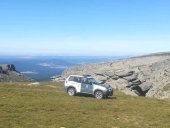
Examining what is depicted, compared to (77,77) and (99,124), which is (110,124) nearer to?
(99,124)

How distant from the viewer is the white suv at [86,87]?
48047mm

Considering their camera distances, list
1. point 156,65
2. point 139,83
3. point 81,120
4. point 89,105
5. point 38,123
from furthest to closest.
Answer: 1. point 156,65
2. point 139,83
3. point 89,105
4. point 81,120
5. point 38,123

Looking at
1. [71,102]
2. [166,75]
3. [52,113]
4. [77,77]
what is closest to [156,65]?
[166,75]

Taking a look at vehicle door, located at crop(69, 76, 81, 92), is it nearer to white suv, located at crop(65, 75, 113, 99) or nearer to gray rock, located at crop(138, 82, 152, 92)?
white suv, located at crop(65, 75, 113, 99)

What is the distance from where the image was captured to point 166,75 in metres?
101

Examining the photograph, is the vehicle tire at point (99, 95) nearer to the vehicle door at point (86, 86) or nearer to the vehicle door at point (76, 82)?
the vehicle door at point (86, 86)

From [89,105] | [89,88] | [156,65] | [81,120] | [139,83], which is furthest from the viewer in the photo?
[156,65]

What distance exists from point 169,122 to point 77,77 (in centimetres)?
1981

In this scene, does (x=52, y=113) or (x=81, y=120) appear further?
(x=52, y=113)

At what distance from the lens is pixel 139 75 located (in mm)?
106750

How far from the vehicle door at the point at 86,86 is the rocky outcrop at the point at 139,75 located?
1231 inches

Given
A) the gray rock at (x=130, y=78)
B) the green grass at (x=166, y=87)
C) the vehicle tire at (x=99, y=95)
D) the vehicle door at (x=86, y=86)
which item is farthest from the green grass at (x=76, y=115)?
the gray rock at (x=130, y=78)

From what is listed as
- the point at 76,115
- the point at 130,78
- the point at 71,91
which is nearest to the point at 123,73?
the point at 130,78

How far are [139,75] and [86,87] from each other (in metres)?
59.8
